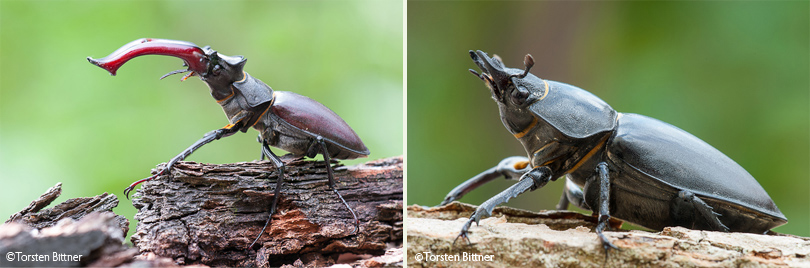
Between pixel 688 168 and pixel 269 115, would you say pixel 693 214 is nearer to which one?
pixel 688 168

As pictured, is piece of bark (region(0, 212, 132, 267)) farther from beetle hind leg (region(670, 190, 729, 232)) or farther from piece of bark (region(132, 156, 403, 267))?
beetle hind leg (region(670, 190, 729, 232))

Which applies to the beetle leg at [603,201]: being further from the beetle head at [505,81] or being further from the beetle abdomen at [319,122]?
the beetle abdomen at [319,122]

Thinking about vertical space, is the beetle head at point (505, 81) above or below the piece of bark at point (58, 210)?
above

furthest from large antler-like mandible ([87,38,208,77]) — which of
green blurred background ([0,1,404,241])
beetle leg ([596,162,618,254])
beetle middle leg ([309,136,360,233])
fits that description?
beetle leg ([596,162,618,254])

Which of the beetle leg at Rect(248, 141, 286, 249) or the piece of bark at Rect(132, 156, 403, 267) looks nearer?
the piece of bark at Rect(132, 156, 403, 267)
